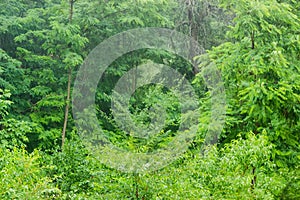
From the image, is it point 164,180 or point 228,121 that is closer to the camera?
point 164,180

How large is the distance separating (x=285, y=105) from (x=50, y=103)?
8.79 metres

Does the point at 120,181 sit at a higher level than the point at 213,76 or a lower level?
lower

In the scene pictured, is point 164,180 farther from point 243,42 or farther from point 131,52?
point 131,52

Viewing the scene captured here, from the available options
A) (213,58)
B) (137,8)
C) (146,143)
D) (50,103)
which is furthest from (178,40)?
(146,143)

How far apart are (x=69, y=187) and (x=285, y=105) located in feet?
15.0

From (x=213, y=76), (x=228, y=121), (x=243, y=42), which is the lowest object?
(x=228, y=121)

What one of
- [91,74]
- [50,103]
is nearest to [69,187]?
[50,103]

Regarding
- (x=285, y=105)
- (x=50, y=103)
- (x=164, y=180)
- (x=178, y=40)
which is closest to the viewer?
(x=164, y=180)

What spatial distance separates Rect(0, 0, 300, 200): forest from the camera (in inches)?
263

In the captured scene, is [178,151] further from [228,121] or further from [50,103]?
[50,103]

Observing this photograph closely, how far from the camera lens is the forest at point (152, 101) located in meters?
6.69

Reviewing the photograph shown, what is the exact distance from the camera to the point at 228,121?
8.91 meters

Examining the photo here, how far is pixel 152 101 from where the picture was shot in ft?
28.9

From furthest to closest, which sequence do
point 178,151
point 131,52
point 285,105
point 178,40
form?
point 131,52 < point 178,40 < point 285,105 < point 178,151
